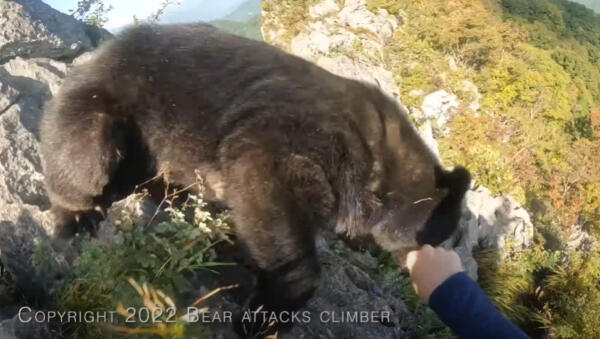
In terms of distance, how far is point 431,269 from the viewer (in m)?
2.85

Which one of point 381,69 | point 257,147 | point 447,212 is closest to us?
point 257,147

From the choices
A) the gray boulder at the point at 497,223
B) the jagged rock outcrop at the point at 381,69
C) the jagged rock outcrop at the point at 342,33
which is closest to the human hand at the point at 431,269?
the jagged rock outcrop at the point at 381,69

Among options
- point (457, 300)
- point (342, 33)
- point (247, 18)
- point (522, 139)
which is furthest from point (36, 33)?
point (247, 18)

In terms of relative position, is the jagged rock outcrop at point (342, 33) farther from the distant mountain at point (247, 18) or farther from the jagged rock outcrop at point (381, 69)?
the distant mountain at point (247, 18)

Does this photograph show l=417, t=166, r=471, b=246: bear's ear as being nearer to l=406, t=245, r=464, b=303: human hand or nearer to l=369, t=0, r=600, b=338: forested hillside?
l=406, t=245, r=464, b=303: human hand

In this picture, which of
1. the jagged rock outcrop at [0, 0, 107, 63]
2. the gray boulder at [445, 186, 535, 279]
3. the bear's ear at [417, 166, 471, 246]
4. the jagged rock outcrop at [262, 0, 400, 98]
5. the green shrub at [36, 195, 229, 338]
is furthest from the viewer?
the jagged rock outcrop at [262, 0, 400, 98]

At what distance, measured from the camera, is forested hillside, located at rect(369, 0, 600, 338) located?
13602 mm

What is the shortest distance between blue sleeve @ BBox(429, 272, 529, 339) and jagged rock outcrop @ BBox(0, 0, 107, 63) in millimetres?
4768

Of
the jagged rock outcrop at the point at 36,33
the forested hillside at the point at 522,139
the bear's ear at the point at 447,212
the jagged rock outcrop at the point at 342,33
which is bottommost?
the forested hillside at the point at 522,139

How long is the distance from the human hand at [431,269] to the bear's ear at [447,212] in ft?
1.08

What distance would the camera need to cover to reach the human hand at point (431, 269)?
9.03 feet

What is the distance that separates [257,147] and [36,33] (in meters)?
3.94

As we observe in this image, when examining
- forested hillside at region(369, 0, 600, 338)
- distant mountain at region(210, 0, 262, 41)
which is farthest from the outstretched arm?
distant mountain at region(210, 0, 262, 41)

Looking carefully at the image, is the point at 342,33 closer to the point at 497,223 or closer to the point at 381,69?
the point at 381,69
